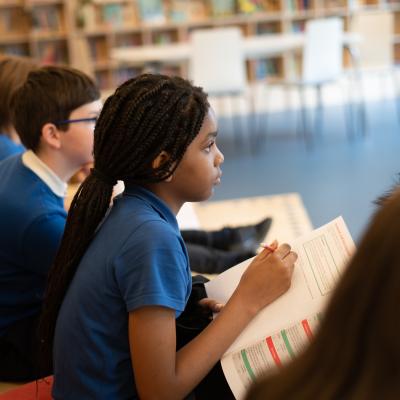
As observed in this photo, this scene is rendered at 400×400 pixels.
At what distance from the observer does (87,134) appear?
177 cm

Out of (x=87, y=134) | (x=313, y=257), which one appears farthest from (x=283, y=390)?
(x=87, y=134)

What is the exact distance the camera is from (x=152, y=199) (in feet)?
4.07

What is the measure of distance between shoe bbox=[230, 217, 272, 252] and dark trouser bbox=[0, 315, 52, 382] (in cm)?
102

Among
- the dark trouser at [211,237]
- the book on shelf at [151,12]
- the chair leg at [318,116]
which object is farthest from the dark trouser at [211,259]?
the book on shelf at [151,12]

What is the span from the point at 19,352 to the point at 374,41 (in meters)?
4.70

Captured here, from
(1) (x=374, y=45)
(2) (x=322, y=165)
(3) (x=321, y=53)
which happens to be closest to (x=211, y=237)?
(2) (x=322, y=165)

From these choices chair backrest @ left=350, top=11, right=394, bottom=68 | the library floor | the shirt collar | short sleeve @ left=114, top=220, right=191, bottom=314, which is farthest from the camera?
chair backrest @ left=350, top=11, right=394, bottom=68

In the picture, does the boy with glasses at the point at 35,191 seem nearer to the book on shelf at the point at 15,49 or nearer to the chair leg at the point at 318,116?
the chair leg at the point at 318,116

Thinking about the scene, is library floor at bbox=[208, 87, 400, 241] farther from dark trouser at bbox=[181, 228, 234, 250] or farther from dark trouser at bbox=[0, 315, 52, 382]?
dark trouser at bbox=[0, 315, 52, 382]

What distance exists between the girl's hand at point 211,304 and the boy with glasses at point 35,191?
351mm

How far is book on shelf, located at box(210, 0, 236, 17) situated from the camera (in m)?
6.67

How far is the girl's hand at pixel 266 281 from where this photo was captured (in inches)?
46.7

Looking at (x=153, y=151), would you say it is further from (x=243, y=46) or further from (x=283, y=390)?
(x=243, y=46)

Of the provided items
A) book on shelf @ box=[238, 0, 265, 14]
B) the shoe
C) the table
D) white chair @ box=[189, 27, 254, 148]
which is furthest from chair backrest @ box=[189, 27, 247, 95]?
the shoe
